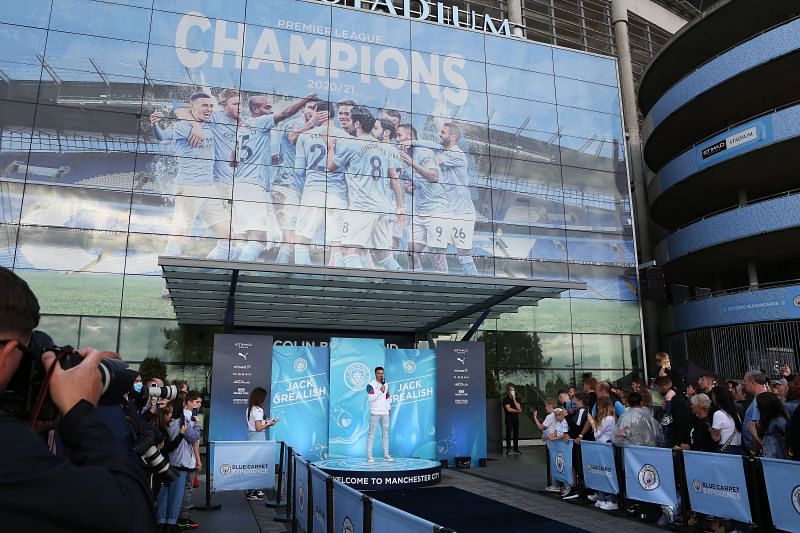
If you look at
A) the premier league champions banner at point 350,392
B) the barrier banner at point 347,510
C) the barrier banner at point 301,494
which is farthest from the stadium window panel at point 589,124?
the barrier banner at point 347,510

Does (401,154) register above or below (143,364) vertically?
above

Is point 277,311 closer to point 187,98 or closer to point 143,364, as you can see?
point 143,364

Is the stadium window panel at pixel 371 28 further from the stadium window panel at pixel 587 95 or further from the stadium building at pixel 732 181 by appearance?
the stadium building at pixel 732 181

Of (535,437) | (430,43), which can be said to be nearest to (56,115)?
(430,43)

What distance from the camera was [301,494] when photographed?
8.23m

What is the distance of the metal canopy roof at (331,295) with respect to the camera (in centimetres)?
1376

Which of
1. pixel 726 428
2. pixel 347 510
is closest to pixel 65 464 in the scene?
pixel 347 510

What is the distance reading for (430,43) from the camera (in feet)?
87.2

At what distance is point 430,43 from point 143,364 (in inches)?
717

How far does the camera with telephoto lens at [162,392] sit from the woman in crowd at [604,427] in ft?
24.6

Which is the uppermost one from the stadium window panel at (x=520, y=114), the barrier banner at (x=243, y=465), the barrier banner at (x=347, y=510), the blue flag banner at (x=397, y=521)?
the stadium window panel at (x=520, y=114)

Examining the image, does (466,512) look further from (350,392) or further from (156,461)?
(156,461)

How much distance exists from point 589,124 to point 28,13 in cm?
2397

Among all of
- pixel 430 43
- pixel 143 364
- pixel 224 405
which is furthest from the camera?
pixel 430 43
